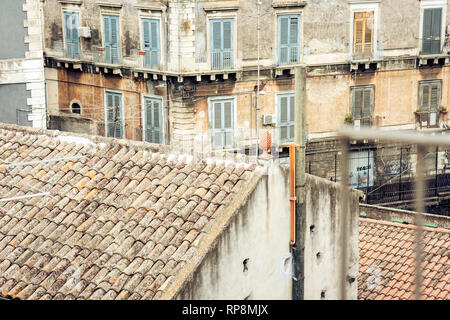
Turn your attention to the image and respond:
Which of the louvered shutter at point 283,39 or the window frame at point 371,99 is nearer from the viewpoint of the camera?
the louvered shutter at point 283,39

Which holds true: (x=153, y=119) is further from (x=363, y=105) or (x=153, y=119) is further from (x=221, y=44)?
(x=363, y=105)

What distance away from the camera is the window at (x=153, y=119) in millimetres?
30109

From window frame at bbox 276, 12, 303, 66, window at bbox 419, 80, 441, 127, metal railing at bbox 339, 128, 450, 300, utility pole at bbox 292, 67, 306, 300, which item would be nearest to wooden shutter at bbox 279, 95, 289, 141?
window frame at bbox 276, 12, 303, 66

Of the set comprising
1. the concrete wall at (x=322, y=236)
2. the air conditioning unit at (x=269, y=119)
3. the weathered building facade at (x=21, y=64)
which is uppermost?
the weathered building facade at (x=21, y=64)

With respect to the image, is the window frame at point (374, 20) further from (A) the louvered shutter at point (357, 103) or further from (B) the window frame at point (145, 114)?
(B) the window frame at point (145, 114)

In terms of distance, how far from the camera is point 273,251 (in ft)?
34.6

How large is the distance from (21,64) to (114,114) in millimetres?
7858

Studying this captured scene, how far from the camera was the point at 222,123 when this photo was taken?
98.7 ft

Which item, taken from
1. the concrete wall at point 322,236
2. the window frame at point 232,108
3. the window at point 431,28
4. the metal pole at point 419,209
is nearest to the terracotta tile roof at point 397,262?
the concrete wall at point 322,236

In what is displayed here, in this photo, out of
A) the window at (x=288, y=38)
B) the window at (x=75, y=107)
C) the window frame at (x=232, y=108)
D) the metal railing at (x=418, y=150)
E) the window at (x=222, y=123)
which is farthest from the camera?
the window at (x=75, y=107)

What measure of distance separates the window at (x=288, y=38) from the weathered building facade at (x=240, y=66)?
38 millimetres
